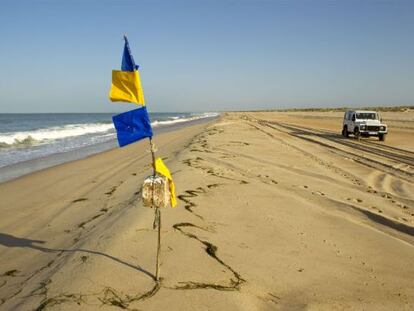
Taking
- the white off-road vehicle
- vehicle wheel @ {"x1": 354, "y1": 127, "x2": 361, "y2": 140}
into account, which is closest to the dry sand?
the white off-road vehicle

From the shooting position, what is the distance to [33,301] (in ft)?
11.6

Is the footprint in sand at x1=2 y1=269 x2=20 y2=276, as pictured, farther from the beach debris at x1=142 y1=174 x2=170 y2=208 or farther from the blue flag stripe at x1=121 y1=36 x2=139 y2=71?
the blue flag stripe at x1=121 y1=36 x2=139 y2=71

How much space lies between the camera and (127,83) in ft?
11.6

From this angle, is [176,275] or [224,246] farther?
[224,246]

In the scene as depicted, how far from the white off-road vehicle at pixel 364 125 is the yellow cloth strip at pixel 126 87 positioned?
20.8 m

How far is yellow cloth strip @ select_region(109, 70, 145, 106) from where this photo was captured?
352cm

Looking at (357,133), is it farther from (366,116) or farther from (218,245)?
(218,245)

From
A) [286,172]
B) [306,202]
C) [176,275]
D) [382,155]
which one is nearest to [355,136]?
[382,155]

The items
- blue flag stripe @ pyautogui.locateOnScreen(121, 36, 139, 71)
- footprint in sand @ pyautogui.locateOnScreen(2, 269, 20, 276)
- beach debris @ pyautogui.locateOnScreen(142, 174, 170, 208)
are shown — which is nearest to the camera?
blue flag stripe @ pyautogui.locateOnScreen(121, 36, 139, 71)

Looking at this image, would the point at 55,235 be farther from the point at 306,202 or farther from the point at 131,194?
the point at 306,202

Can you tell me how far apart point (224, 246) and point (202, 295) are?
1.23 m

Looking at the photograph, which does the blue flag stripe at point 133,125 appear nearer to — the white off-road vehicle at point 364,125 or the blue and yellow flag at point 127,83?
the blue and yellow flag at point 127,83

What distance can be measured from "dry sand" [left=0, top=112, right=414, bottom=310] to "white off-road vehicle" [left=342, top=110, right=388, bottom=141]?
44.1 feet

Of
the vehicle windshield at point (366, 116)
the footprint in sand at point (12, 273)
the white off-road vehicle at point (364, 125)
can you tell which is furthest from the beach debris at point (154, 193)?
the vehicle windshield at point (366, 116)
